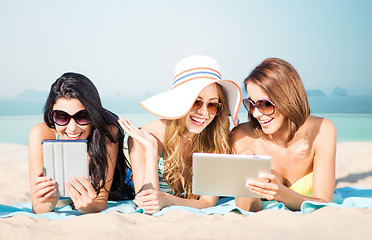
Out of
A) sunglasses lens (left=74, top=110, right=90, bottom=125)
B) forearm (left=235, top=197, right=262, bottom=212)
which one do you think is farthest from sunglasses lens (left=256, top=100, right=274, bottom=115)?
sunglasses lens (left=74, top=110, right=90, bottom=125)

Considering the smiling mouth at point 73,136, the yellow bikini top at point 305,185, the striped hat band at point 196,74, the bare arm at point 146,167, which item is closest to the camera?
the bare arm at point 146,167

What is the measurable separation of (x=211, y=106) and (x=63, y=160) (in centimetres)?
132

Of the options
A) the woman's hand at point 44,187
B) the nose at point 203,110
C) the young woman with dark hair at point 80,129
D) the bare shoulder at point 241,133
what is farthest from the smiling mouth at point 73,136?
the bare shoulder at point 241,133

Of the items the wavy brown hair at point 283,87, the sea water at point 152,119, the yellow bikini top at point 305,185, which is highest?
the wavy brown hair at point 283,87

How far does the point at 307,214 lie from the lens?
292 centimetres

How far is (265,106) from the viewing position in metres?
3.33

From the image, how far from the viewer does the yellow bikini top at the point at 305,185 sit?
3.68m

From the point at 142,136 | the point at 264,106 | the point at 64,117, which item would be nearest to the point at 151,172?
the point at 142,136

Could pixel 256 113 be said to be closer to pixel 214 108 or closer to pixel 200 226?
pixel 214 108

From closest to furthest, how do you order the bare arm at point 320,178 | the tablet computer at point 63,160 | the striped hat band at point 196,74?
the tablet computer at point 63,160, the bare arm at point 320,178, the striped hat band at point 196,74

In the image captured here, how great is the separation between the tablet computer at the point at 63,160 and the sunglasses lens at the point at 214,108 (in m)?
1.11

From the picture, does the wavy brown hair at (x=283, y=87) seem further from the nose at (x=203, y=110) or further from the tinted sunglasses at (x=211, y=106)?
the nose at (x=203, y=110)

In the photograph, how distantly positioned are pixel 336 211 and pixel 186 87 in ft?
5.15

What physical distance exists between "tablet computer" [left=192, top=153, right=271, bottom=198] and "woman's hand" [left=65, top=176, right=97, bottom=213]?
83cm
